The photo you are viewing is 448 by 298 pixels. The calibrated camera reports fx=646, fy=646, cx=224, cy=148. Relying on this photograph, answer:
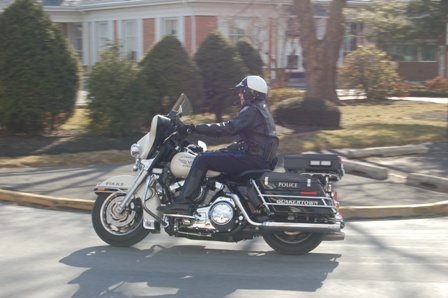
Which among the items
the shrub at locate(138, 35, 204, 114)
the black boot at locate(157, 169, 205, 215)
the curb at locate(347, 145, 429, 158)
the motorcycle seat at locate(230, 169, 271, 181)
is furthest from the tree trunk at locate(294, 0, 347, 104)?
the black boot at locate(157, 169, 205, 215)

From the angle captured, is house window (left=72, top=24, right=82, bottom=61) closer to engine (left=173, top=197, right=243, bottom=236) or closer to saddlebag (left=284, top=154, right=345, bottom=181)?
engine (left=173, top=197, right=243, bottom=236)

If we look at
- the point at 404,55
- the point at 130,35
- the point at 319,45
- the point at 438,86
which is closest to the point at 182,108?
the point at 319,45

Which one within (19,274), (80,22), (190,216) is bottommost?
(19,274)

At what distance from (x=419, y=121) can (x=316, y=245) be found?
1287 centimetres

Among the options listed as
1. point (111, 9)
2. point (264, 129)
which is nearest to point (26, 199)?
point (264, 129)

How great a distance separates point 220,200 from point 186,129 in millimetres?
818

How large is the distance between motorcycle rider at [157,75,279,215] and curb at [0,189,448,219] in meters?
2.45

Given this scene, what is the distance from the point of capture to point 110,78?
14.1m

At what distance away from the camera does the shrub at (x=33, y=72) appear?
1366cm

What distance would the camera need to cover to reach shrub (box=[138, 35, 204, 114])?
14.8 meters

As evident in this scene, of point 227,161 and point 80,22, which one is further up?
point 80,22

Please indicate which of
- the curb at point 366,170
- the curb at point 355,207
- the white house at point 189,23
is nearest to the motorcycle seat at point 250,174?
the curb at point 355,207

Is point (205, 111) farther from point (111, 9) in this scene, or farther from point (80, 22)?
point (80, 22)

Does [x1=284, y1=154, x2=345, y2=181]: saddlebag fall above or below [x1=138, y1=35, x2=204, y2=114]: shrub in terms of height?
below
